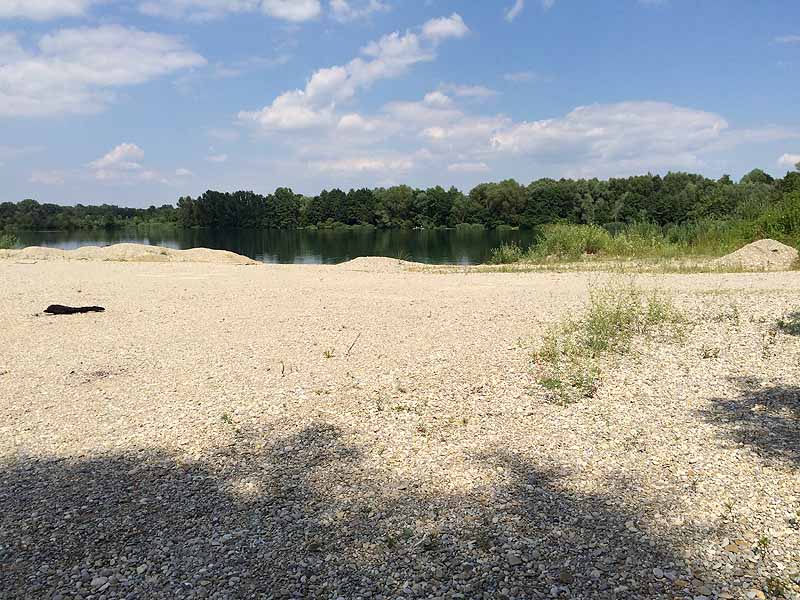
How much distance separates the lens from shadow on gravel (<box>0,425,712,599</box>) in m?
3.30

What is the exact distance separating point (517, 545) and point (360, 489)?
1.30 metres

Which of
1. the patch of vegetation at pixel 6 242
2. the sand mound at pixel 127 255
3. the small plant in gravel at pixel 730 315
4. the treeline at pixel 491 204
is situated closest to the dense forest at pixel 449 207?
the treeline at pixel 491 204

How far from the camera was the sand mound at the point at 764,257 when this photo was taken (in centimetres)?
1869

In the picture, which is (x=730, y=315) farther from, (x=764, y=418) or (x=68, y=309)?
(x=68, y=309)

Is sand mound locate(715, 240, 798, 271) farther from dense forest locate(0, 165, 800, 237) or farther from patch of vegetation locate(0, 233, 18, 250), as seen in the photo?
dense forest locate(0, 165, 800, 237)

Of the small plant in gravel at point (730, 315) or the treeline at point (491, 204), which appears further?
the treeline at point (491, 204)

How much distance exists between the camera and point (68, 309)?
1151 centimetres

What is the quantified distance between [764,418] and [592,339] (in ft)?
9.53

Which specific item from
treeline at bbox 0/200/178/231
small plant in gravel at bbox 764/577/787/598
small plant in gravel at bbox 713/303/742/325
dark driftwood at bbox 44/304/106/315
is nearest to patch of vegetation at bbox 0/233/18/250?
dark driftwood at bbox 44/304/106/315

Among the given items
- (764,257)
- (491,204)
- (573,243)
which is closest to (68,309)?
(573,243)

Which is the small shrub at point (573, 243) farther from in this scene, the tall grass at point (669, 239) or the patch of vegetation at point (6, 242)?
the patch of vegetation at point (6, 242)

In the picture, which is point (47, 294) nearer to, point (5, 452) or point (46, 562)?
point (5, 452)

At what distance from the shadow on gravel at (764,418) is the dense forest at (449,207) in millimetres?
68466

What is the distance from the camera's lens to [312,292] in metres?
14.2
